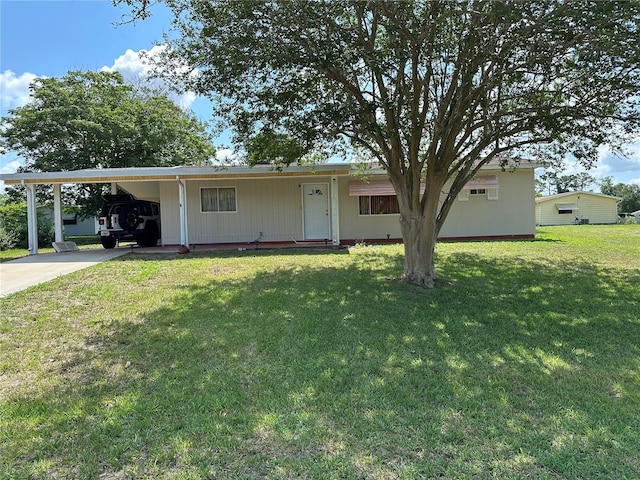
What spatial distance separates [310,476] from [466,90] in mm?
→ 6071

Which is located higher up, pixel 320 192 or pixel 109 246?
pixel 320 192

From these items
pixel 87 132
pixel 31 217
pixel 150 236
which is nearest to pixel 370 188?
pixel 150 236

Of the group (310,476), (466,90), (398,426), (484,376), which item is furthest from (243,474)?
(466,90)

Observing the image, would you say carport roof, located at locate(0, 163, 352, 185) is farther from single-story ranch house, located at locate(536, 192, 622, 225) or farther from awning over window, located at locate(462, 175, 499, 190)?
single-story ranch house, located at locate(536, 192, 622, 225)

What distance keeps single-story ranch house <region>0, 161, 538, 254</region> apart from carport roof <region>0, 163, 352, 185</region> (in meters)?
0.98

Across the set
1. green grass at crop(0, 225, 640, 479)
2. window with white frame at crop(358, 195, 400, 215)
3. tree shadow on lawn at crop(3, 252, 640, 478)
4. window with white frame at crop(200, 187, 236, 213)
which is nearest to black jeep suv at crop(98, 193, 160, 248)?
window with white frame at crop(200, 187, 236, 213)

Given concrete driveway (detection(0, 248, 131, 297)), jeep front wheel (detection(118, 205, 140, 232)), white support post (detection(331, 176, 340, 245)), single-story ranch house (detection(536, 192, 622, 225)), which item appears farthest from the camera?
single-story ranch house (detection(536, 192, 622, 225))

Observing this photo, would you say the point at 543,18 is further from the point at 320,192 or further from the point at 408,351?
the point at 320,192

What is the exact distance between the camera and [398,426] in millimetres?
2525

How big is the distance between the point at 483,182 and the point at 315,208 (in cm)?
560

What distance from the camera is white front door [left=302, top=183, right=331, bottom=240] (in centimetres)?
1316

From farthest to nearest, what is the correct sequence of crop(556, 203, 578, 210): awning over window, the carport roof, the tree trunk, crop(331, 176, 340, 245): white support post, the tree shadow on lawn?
crop(556, 203, 578, 210): awning over window, crop(331, 176, 340, 245): white support post, the carport roof, the tree trunk, the tree shadow on lawn

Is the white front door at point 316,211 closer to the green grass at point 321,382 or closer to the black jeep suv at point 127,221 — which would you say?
the black jeep suv at point 127,221

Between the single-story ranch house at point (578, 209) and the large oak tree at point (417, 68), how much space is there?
2919 centimetres
